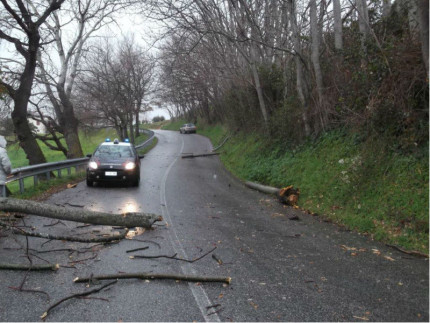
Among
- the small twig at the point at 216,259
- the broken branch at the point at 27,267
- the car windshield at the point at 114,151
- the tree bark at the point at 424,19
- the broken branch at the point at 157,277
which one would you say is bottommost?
the small twig at the point at 216,259

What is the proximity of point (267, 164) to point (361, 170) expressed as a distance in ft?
19.8

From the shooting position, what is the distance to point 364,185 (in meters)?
8.41

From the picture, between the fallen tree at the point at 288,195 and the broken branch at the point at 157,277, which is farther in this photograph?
the fallen tree at the point at 288,195

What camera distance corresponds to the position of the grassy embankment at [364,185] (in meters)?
6.61

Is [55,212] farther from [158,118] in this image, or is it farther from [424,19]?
[158,118]

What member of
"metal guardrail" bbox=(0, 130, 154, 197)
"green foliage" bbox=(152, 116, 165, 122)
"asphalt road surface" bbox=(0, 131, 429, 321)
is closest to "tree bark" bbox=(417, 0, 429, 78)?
"asphalt road surface" bbox=(0, 131, 429, 321)

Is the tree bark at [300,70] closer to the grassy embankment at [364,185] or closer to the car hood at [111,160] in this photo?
the grassy embankment at [364,185]

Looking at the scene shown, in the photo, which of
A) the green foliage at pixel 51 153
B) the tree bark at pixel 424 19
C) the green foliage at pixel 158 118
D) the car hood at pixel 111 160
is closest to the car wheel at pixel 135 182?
the car hood at pixel 111 160

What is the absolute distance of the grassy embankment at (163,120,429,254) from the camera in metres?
6.61

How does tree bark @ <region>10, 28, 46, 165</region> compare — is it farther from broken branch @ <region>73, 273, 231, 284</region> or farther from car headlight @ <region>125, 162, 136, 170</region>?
broken branch @ <region>73, 273, 231, 284</region>

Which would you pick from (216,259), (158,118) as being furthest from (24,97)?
(158,118)

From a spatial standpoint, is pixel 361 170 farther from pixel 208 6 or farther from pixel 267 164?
pixel 208 6

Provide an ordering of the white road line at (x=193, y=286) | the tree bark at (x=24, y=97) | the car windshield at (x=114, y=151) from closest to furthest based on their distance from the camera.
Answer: the white road line at (x=193, y=286) < the car windshield at (x=114, y=151) < the tree bark at (x=24, y=97)

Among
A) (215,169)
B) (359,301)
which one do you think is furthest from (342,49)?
(359,301)
